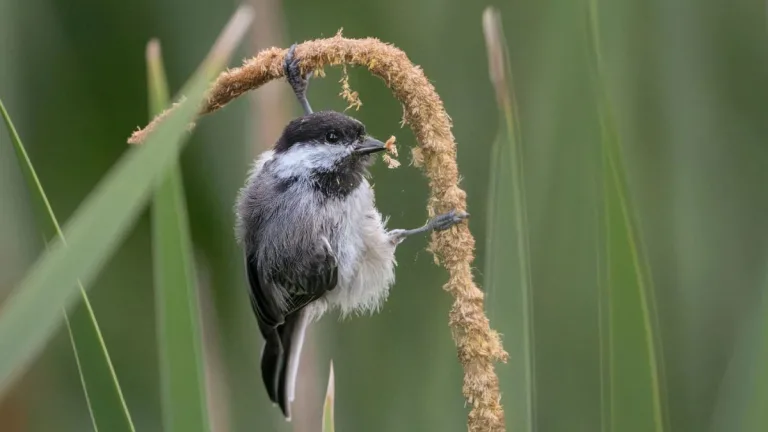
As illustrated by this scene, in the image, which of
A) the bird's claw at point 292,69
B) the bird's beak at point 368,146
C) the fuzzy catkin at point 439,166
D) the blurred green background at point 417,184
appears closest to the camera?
the fuzzy catkin at point 439,166

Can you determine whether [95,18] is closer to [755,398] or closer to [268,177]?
[268,177]

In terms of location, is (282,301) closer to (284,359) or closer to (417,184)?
(284,359)

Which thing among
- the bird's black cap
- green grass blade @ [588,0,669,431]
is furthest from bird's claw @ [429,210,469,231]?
the bird's black cap

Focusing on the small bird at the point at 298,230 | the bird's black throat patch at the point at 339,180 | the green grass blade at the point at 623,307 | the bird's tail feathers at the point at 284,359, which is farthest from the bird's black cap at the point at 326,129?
the green grass blade at the point at 623,307

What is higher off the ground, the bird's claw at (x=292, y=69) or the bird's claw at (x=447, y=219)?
the bird's claw at (x=292, y=69)

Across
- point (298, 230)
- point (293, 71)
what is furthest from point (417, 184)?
point (293, 71)

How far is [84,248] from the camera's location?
27.2 inches

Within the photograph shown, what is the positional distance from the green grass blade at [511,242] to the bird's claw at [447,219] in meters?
0.06

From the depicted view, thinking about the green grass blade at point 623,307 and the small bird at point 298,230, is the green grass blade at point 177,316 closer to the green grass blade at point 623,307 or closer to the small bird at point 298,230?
the green grass blade at point 623,307

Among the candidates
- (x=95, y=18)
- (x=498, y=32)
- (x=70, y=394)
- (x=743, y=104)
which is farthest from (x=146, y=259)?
(x=743, y=104)

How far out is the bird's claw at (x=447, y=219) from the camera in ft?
3.49

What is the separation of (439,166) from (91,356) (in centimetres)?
49

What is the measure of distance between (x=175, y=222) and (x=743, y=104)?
1767 millimetres

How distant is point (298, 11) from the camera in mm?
2219
